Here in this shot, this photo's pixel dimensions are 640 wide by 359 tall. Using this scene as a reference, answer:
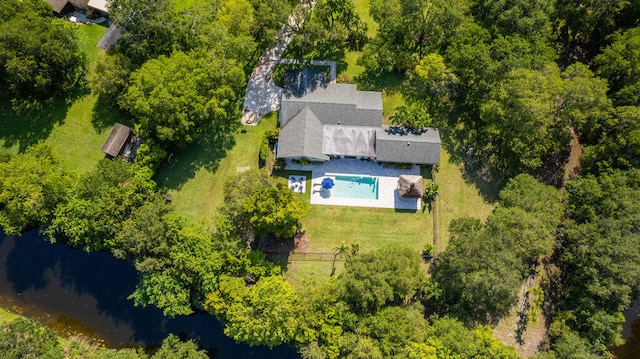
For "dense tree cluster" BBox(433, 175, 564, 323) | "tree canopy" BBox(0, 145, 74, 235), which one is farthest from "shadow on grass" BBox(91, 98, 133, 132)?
"dense tree cluster" BBox(433, 175, 564, 323)

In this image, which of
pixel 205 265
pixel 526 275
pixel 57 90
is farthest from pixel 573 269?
pixel 57 90

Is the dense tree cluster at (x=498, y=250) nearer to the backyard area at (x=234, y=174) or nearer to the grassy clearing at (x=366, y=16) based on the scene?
the backyard area at (x=234, y=174)

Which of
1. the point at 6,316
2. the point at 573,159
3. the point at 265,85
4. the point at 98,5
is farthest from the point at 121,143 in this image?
the point at 573,159

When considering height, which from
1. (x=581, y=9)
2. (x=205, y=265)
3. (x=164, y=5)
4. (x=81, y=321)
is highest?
(x=581, y=9)

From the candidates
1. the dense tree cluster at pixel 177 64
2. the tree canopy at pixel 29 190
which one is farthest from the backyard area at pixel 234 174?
the tree canopy at pixel 29 190

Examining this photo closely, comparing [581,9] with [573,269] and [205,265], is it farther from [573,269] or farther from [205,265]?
[205,265]
